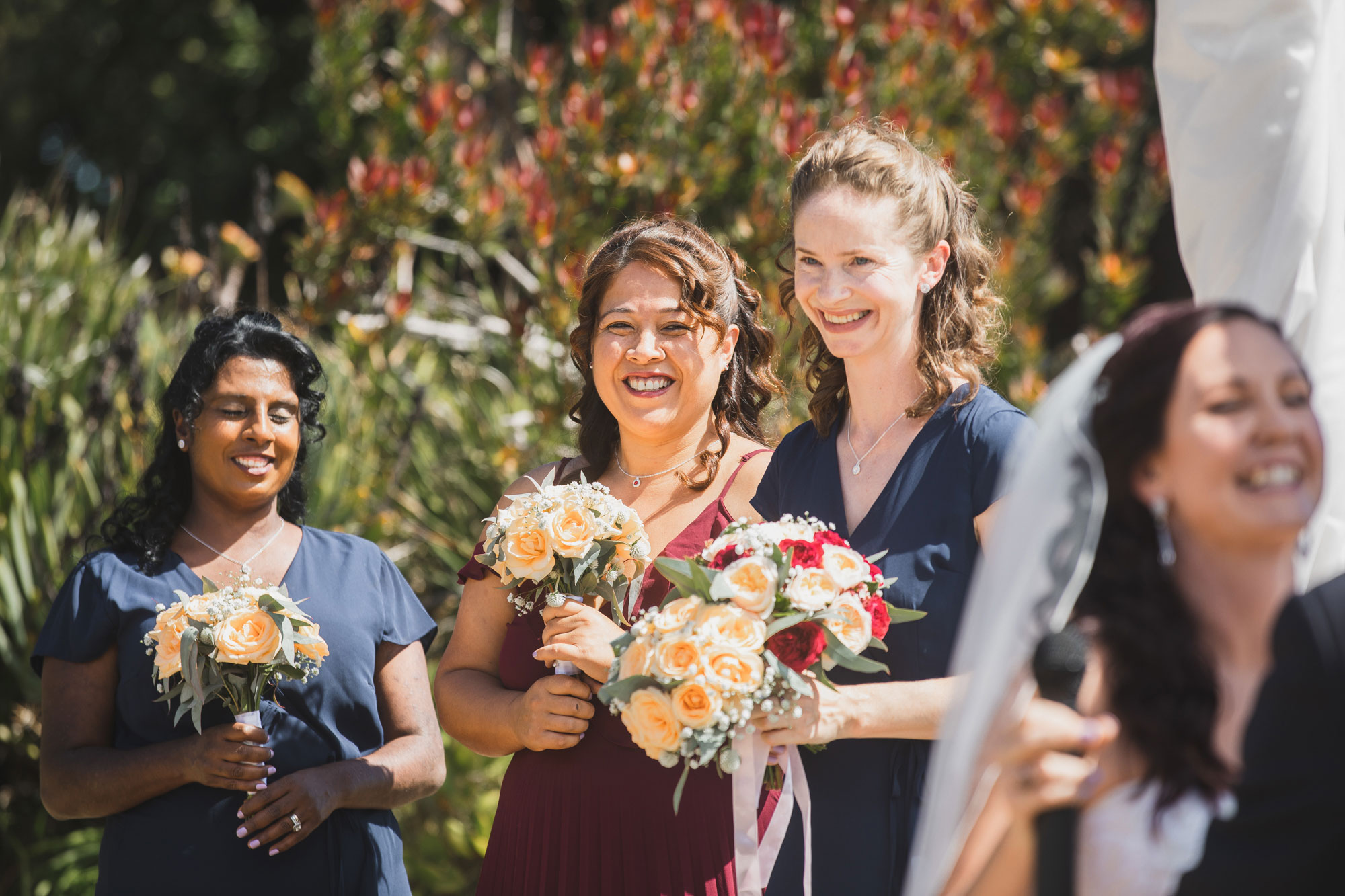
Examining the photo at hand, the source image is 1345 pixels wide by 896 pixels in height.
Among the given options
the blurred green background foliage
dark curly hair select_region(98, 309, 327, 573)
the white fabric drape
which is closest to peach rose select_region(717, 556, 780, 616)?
the white fabric drape

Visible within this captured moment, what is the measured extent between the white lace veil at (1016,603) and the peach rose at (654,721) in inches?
27.9

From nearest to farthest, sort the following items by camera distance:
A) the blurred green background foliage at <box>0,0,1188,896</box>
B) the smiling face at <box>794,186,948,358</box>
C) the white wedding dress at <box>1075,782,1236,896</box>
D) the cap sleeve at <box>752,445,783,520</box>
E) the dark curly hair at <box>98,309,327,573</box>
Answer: the white wedding dress at <box>1075,782,1236,896</box> < the smiling face at <box>794,186,948,358</box> < the cap sleeve at <box>752,445,783,520</box> < the dark curly hair at <box>98,309,327,573</box> < the blurred green background foliage at <box>0,0,1188,896</box>

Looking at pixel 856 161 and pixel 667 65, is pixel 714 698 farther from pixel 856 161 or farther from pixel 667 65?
pixel 667 65

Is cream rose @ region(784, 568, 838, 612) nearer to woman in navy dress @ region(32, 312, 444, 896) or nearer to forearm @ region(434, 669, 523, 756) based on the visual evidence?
forearm @ region(434, 669, 523, 756)

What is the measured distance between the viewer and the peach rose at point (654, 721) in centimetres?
238

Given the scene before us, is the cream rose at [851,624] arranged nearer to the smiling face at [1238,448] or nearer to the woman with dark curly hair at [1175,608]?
the woman with dark curly hair at [1175,608]

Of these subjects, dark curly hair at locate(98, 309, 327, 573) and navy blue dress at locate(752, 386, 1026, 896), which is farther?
dark curly hair at locate(98, 309, 327, 573)

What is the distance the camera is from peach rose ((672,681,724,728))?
2311 millimetres

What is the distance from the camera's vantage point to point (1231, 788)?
1.67 meters

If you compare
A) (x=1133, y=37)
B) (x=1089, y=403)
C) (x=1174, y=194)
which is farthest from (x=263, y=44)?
(x=1089, y=403)

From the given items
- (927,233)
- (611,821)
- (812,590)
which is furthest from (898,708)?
(927,233)

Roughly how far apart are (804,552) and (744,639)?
221 mm

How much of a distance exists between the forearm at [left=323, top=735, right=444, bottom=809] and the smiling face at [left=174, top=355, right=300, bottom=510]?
2.62 feet

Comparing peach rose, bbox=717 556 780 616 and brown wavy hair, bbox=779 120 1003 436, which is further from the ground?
brown wavy hair, bbox=779 120 1003 436
